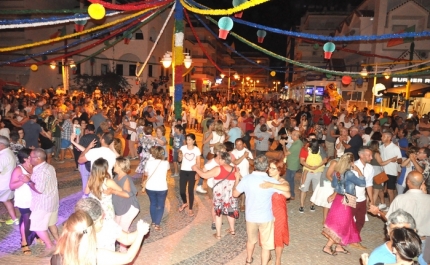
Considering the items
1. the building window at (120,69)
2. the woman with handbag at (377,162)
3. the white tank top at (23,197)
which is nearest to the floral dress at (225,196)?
the white tank top at (23,197)

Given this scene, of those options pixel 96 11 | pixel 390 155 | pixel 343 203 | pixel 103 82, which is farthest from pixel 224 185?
pixel 103 82

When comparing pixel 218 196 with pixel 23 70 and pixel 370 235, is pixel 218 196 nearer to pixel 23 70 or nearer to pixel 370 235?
pixel 370 235

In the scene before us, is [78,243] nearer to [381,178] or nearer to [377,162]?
[381,178]

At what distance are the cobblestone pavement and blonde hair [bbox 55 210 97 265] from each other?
10.2ft

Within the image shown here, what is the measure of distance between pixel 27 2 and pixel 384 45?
97.5 ft

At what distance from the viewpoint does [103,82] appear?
32250 mm

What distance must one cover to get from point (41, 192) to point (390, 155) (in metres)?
6.99

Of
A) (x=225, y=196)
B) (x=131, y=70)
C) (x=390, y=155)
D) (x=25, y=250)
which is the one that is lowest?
(x=25, y=250)

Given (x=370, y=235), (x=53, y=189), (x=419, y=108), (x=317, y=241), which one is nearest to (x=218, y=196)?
(x=317, y=241)

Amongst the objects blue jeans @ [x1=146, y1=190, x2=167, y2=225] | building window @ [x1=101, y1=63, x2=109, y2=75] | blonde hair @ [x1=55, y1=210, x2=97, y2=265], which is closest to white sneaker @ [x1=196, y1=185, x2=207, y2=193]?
blue jeans @ [x1=146, y1=190, x2=167, y2=225]

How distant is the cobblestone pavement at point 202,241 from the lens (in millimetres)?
5805

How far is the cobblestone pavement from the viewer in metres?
5.80

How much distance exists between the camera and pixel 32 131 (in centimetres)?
973

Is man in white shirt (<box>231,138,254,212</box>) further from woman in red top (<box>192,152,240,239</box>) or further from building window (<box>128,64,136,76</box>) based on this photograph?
building window (<box>128,64,136,76</box>)
